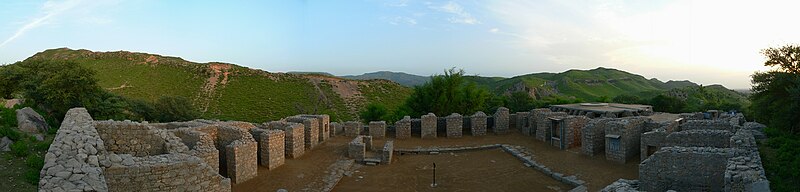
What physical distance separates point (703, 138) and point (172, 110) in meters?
27.3

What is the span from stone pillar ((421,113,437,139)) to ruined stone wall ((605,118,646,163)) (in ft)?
29.7

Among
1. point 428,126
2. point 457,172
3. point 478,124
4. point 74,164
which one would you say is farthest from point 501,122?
point 74,164

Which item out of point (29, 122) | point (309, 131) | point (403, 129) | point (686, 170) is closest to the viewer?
point (686, 170)

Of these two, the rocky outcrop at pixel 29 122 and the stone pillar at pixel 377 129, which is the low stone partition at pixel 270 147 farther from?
the stone pillar at pixel 377 129

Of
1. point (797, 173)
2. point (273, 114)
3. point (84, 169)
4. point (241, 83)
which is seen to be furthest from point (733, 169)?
point (241, 83)

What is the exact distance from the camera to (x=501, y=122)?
886 inches

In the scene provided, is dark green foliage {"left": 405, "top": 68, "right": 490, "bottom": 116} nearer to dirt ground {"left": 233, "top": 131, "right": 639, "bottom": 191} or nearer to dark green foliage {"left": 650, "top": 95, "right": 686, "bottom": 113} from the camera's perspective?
dirt ground {"left": 233, "top": 131, "right": 639, "bottom": 191}

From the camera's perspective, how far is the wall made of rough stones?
4.53 meters

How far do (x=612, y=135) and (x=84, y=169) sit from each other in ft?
48.6

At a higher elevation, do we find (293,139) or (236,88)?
(236,88)

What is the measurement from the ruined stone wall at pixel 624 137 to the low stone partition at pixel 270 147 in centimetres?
1191

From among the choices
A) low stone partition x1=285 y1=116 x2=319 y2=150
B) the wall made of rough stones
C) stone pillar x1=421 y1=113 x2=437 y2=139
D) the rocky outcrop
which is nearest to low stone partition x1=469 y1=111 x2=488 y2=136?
stone pillar x1=421 y1=113 x2=437 y2=139

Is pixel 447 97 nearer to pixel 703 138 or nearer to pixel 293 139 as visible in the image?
pixel 293 139

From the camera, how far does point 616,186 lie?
8945mm
